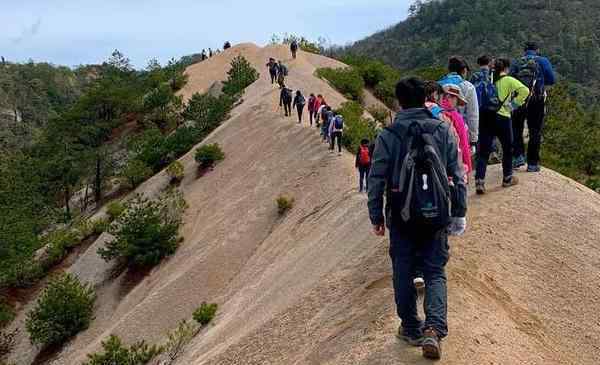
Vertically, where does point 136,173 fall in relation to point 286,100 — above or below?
below

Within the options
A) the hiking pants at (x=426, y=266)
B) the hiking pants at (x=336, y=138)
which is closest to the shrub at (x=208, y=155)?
the hiking pants at (x=336, y=138)

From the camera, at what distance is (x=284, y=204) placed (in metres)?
23.6

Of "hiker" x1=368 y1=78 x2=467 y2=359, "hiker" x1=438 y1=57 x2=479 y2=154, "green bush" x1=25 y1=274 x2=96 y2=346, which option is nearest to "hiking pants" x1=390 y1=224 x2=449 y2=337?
"hiker" x1=368 y1=78 x2=467 y2=359

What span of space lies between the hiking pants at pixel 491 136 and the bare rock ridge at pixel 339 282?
59cm

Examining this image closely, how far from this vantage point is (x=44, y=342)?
25.6 metres

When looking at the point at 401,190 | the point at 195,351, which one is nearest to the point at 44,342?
the point at 195,351

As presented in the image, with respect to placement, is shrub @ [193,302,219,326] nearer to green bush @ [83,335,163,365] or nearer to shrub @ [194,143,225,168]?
green bush @ [83,335,163,365]

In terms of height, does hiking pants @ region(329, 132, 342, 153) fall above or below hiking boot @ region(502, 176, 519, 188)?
below

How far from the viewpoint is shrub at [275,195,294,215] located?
2361cm

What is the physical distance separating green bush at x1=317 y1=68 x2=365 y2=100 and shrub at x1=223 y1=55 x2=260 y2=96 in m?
6.79

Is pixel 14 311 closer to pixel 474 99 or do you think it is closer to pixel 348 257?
pixel 348 257

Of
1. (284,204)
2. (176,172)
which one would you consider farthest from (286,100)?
(284,204)

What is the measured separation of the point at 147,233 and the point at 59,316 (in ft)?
15.7

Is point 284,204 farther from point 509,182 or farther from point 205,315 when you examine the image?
point 509,182
